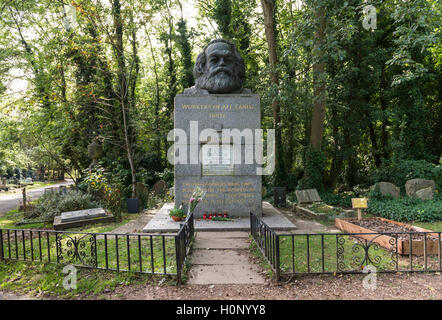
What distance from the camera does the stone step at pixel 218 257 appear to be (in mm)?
4851

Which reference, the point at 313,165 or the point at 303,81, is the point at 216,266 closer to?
the point at 303,81

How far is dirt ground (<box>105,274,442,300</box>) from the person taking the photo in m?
3.61

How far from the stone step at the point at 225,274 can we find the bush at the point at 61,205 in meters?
6.19

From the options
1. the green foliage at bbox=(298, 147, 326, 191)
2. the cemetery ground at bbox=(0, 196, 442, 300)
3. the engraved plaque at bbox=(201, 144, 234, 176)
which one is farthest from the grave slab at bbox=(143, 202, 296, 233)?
the green foliage at bbox=(298, 147, 326, 191)

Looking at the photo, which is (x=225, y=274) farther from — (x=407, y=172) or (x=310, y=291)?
(x=407, y=172)

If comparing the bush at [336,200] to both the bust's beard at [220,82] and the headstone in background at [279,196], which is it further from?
the bust's beard at [220,82]

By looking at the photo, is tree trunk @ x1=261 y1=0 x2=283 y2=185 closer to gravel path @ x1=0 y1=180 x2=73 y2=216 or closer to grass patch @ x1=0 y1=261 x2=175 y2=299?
grass patch @ x1=0 y1=261 x2=175 y2=299

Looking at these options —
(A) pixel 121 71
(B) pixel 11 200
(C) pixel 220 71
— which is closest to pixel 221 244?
(C) pixel 220 71

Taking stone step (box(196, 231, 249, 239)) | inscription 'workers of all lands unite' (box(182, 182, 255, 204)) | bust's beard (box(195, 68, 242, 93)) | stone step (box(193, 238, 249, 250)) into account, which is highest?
bust's beard (box(195, 68, 242, 93))

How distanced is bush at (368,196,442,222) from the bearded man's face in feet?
20.1

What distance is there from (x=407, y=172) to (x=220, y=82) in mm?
8776

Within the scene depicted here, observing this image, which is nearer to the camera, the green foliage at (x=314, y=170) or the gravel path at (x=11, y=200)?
the green foliage at (x=314, y=170)

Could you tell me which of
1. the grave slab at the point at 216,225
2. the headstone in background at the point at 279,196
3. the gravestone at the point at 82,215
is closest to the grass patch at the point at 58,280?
the grave slab at the point at 216,225

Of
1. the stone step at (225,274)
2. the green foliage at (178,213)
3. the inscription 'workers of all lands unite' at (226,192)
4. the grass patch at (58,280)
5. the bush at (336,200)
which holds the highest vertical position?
the inscription 'workers of all lands unite' at (226,192)
